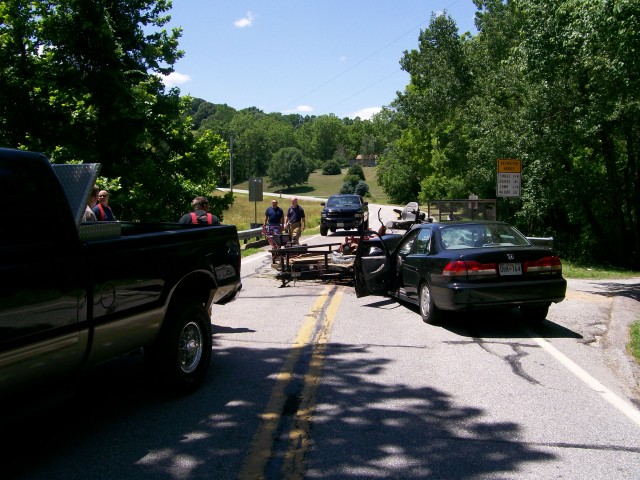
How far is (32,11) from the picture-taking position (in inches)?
656

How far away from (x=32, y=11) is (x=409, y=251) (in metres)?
13.3

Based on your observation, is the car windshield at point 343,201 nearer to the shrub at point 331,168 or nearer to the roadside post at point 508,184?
the roadside post at point 508,184

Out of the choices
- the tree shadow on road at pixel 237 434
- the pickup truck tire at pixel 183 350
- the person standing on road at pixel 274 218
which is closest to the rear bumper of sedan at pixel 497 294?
the tree shadow on road at pixel 237 434

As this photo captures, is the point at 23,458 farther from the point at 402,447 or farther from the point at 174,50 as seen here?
the point at 174,50

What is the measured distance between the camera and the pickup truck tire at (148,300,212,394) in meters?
5.11

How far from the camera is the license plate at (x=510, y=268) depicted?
7.87m

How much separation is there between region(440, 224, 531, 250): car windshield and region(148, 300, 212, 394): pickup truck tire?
407 centimetres

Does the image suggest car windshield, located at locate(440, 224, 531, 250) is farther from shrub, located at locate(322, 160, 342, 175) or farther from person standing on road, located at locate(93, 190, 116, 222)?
shrub, located at locate(322, 160, 342, 175)

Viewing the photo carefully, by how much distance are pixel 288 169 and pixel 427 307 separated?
127122mm

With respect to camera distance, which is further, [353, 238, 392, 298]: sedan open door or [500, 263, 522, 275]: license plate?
[353, 238, 392, 298]: sedan open door

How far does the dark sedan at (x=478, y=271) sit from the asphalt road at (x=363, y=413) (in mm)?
466

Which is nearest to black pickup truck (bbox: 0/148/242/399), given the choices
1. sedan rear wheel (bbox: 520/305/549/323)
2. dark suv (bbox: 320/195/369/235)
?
sedan rear wheel (bbox: 520/305/549/323)

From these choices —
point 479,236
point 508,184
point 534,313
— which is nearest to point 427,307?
point 479,236

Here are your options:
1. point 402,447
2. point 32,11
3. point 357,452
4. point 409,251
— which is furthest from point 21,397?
point 32,11
